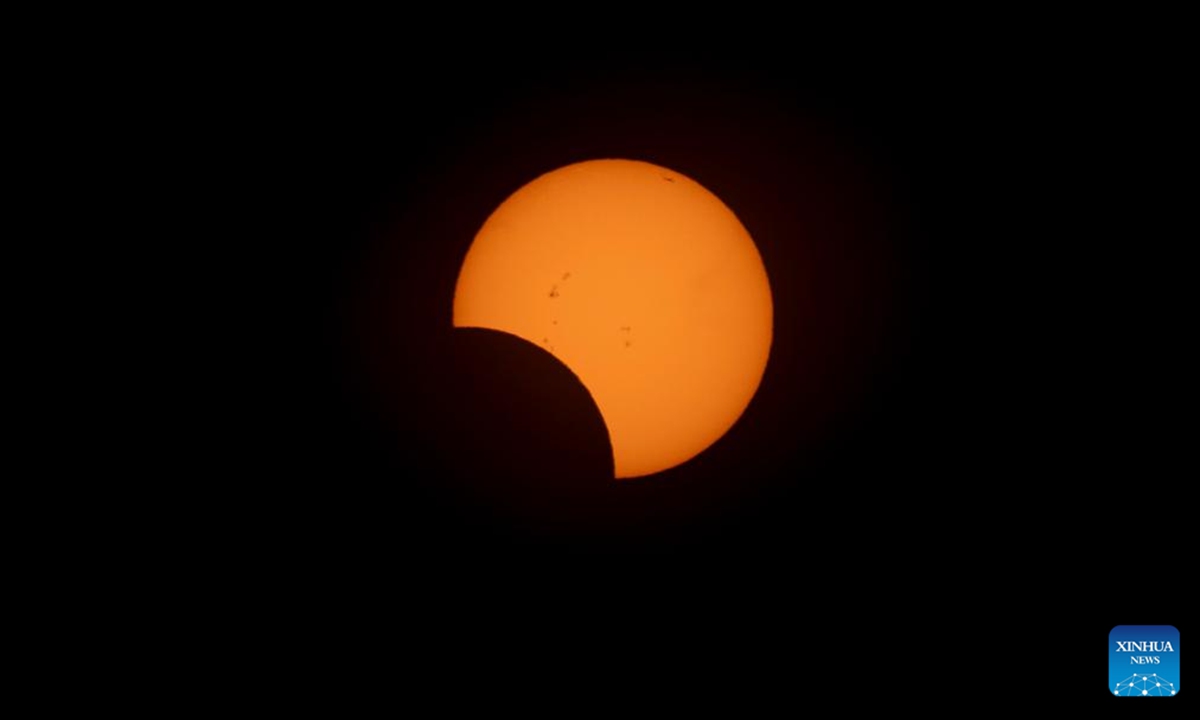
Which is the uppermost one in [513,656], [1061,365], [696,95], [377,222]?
[696,95]

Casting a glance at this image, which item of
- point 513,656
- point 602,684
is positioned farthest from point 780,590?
point 513,656

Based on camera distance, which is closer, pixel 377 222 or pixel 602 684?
pixel 602 684

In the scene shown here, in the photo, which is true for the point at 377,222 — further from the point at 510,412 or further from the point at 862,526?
the point at 862,526

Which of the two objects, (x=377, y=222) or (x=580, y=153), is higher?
(x=580, y=153)

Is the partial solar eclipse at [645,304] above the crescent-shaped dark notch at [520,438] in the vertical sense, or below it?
above
